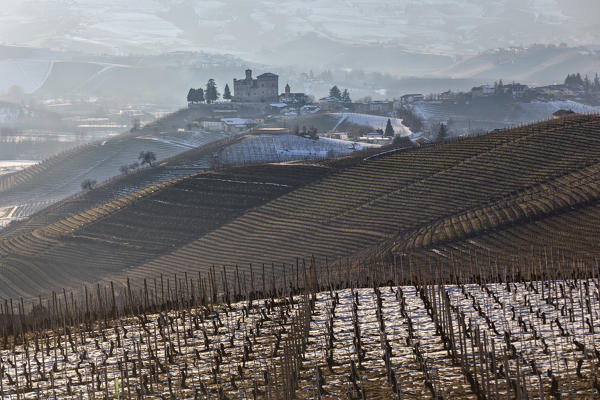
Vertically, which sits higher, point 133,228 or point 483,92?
point 483,92

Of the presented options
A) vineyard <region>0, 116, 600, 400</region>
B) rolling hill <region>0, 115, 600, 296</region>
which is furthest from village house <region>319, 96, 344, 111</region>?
rolling hill <region>0, 115, 600, 296</region>

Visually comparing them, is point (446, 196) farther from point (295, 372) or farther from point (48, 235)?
point (295, 372)

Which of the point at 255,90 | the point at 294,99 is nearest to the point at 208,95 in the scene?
the point at 255,90

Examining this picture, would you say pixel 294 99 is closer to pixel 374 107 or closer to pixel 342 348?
pixel 374 107

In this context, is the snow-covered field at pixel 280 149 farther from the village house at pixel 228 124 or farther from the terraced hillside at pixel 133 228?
the village house at pixel 228 124

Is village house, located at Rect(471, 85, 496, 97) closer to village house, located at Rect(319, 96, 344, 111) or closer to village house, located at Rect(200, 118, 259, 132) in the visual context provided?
village house, located at Rect(319, 96, 344, 111)

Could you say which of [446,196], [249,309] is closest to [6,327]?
[249,309]

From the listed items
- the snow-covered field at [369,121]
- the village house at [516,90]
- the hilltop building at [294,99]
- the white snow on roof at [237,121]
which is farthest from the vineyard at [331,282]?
the village house at [516,90]
